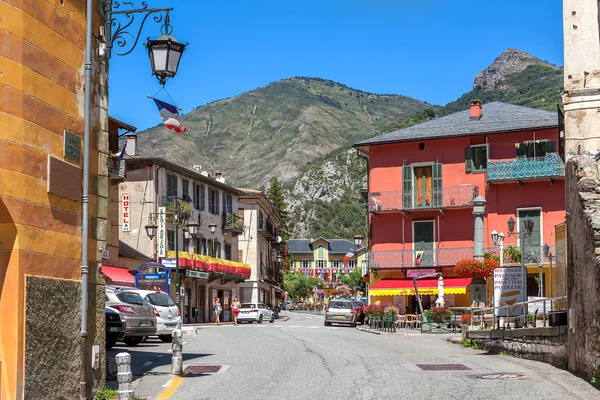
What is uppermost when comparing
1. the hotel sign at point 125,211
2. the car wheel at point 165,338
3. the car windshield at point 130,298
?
the hotel sign at point 125,211

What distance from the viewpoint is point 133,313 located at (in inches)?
923

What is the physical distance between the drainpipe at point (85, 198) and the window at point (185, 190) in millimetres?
44343

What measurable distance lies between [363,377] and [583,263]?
4.30m

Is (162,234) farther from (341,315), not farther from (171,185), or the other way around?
(341,315)

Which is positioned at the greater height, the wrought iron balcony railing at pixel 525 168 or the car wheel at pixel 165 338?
the wrought iron balcony railing at pixel 525 168

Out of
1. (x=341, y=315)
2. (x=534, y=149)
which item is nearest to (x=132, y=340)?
(x=341, y=315)

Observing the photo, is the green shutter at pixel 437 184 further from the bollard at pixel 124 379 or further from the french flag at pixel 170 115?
the bollard at pixel 124 379

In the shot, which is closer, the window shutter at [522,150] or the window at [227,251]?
the window shutter at [522,150]

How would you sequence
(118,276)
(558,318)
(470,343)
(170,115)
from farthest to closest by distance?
(118,276) < (470,343) < (558,318) < (170,115)

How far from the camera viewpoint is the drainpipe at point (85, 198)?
12.1 m

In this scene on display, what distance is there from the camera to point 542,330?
57.9 feet

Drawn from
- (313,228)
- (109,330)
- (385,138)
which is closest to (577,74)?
(109,330)

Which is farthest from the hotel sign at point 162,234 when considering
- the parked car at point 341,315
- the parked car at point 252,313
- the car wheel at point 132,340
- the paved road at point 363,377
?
the paved road at point 363,377

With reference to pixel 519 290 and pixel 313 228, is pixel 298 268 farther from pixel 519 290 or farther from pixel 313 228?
pixel 519 290
